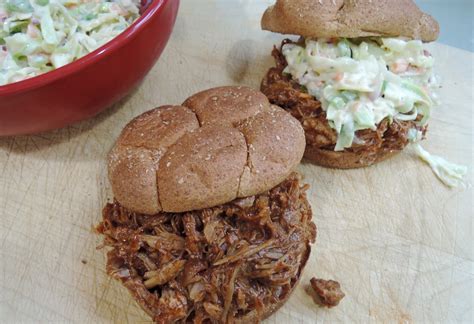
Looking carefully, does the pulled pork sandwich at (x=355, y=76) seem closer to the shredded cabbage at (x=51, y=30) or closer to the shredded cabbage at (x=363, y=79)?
the shredded cabbage at (x=363, y=79)

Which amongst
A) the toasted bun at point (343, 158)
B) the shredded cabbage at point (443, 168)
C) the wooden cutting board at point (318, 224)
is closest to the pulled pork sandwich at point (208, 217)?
the wooden cutting board at point (318, 224)

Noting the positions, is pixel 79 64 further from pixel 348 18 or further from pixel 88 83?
pixel 348 18

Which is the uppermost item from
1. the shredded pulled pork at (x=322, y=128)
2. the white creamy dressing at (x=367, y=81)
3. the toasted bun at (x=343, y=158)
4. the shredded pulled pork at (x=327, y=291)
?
the white creamy dressing at (x=367, y=81)

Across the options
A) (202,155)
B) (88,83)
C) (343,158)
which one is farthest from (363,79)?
(88,83)

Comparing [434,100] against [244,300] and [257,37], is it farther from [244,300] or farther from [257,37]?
[244,300]

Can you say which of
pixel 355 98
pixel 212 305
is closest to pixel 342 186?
pixel 355 98

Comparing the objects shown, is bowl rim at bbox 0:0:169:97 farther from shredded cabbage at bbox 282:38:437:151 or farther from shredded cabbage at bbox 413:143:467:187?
shredded cabbage at bbox 413:143:467:187
